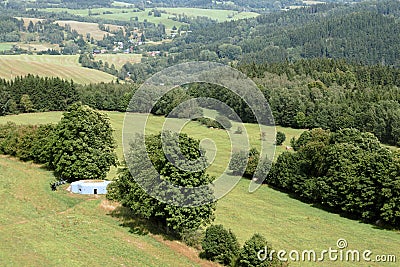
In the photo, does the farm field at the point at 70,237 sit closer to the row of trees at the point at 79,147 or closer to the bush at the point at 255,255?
the bush at the point at 255,255

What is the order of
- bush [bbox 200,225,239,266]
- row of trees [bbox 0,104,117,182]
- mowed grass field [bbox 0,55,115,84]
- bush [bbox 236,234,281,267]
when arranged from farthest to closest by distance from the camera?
mowed grass field [bbox 0,55,115,84], row of trees [bbox 0,104,117,182], bush [bbox 200,225,239,266], bush [bbox 236,234,281,267]

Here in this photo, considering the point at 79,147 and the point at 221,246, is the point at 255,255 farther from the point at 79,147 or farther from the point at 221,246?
the point at 79,147

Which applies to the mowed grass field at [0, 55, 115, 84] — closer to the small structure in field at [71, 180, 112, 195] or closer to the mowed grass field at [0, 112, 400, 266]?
the mowed grass field at [0, 112, 400, 266]

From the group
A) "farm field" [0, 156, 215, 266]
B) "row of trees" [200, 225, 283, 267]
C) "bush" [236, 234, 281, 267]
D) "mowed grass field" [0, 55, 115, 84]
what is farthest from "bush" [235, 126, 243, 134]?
"mowed grass field" [0, 55, 115, 84]

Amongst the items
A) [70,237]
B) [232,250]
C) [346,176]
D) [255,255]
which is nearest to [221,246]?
[232,250]

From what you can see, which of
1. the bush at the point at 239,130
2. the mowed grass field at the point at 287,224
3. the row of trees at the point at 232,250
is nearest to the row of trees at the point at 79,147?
the mowed grass field at the point at 287,224

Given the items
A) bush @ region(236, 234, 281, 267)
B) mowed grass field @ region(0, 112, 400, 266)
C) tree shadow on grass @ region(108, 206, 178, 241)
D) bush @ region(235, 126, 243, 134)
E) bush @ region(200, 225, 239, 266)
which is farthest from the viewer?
bush @ region(235, 126, 243, 134)
